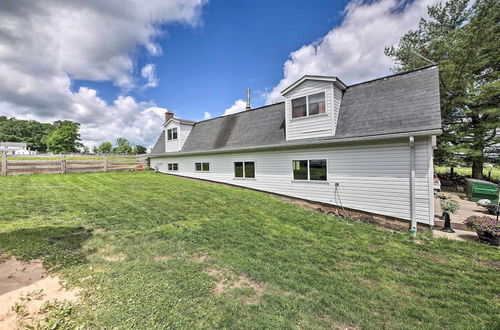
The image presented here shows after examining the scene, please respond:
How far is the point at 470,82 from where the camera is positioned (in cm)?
1370

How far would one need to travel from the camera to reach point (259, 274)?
3.47m

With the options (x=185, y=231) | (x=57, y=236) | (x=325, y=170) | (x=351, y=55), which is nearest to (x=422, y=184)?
(x=325, y=170)

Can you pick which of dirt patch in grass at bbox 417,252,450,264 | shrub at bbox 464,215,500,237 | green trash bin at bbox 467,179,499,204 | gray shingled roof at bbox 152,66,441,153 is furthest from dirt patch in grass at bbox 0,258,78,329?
green trash bin at bbox 467,179,499,204

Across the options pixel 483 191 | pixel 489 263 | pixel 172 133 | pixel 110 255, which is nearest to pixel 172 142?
pixel 172 133

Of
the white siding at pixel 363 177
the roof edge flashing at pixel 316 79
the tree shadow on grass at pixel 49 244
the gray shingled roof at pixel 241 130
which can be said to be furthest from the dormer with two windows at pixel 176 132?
the tree shadow on grass at pixel 49 244

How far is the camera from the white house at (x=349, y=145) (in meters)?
6.50

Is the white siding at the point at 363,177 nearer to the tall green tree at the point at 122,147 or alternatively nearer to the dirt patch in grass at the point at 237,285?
the dirt patch in grass at the point at 237,285

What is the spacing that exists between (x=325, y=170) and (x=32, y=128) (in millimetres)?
120452

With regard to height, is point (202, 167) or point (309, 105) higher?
point (309, 105)

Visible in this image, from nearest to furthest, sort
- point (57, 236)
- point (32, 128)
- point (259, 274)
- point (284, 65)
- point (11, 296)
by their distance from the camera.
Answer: point (11, 296)
point (259, 274)
point (57, 236)
point (284, 65)
point (32, 128)

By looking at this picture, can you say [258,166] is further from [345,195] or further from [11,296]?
[11,296]

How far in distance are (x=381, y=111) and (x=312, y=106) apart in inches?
107

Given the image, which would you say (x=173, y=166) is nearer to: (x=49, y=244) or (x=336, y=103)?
(x=49, y=244)

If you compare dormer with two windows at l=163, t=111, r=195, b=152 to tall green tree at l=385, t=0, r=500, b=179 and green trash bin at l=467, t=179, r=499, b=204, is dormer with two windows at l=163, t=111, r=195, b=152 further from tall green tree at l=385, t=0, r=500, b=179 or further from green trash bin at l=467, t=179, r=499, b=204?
green trash bin at l=467, t=179, r=499, b=204
